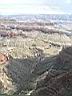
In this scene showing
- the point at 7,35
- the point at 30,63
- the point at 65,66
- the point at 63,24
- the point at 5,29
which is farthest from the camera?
the point at 63,24

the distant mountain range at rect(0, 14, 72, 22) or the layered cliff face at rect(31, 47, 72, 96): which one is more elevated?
the layered cliff face at rect(31, 47, 72, 96)

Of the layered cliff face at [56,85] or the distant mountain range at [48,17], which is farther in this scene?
the distant mountain range at [48,17]

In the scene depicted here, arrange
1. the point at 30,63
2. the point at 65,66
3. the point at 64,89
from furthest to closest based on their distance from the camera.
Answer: the point at 30,63, the point at 65,66, the point at 64,89

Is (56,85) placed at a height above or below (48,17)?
above

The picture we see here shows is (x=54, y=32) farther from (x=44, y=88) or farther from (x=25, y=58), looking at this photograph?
(x=44, y=88)

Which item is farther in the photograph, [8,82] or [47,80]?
[8,82]

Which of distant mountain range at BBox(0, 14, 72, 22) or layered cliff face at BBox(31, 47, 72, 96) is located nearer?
layered cliff face at BBox(31, 47, 72, 96)

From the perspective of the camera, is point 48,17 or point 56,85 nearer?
point 56,85

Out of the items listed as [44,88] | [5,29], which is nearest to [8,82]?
[44,88]

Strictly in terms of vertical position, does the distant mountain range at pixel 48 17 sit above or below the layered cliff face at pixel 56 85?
below

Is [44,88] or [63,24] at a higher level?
[44,88]
